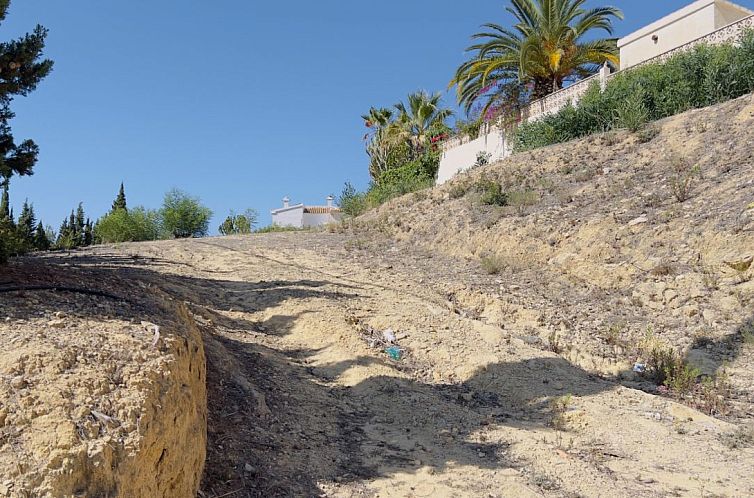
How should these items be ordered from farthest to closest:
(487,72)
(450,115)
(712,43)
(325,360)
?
1. (450,115)
2. (487,72)
3. (712,43)
4. (325,360)

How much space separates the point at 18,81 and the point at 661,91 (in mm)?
14106

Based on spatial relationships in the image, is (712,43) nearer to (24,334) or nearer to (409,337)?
(409,337)

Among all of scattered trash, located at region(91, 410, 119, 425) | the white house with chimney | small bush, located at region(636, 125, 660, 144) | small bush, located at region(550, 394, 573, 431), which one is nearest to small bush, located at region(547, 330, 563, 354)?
small bush, located at region(550, 394, 573, 431)

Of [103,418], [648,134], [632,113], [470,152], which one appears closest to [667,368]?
[103,418]

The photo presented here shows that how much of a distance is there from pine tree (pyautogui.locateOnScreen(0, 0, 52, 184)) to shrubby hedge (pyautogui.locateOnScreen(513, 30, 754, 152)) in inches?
483

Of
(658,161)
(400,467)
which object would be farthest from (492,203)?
(400,467)

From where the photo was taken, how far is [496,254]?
1121 cm

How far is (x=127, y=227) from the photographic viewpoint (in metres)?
31.2

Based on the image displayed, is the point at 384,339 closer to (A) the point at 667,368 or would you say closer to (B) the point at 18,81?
(A) the point at 667,368

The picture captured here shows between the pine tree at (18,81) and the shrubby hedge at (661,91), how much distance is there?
12.3 m

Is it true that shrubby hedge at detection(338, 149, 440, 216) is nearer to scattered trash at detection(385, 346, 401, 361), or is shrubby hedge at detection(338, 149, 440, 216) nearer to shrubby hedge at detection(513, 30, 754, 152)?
shrubby hedge at detection(513, 30, 754, 152)

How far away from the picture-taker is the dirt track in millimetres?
4125

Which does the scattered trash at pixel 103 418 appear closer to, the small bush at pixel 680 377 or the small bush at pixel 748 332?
the small bush at pixel 680 377

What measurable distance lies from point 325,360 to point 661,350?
401cm
